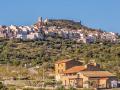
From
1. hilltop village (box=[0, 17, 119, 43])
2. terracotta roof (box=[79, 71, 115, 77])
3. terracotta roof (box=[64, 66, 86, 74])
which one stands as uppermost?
hilltop village (box=[0, 17, 119, 43])

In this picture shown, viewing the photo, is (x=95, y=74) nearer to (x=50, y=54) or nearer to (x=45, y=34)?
(x=50, y=54)

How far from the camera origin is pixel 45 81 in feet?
195

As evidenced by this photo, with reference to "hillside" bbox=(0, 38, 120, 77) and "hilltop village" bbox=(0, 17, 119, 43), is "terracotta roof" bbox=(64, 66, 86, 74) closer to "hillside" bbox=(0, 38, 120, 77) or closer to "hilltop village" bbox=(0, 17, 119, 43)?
"hillside" bbox=(0, 38, 120, 77)

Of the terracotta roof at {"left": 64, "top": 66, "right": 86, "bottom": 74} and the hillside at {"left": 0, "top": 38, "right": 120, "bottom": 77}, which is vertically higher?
the hillside at {"left": 0, "top": 38, "right": 120, "bottom": 77}

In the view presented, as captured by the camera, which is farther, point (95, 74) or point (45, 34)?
point (45, 34)

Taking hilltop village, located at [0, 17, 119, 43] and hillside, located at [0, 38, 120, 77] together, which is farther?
hilltop village, located at [0, 17, 119, 43]

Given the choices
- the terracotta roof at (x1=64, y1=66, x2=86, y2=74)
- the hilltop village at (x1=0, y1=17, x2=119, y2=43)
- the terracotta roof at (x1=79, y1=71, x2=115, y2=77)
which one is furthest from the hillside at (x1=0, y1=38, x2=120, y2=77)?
the hilltop village at (x1=0, y1=17, x2=119, y2=43)

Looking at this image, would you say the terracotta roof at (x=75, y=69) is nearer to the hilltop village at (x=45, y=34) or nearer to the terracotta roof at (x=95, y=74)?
the terracotta roof at (x=95, y=74)

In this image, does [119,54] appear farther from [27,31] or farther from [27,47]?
[27,31]


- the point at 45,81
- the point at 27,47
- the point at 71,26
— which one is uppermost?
the point at 71,26

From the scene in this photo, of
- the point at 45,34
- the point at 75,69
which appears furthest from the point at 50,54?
the point at 45,34

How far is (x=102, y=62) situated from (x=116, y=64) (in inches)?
170

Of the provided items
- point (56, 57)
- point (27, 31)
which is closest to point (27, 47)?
point (56, 57)

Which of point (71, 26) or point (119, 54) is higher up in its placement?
point (71, 26)
